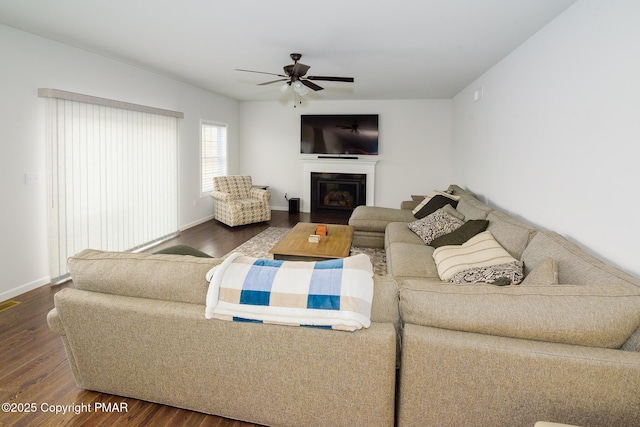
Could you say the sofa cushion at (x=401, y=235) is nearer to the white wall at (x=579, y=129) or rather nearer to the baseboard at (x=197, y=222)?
the white wall at (x=579, y=129)

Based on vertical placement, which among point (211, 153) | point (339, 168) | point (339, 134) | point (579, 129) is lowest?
point (579, 129)

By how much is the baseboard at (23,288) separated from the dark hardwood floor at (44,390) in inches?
2.2

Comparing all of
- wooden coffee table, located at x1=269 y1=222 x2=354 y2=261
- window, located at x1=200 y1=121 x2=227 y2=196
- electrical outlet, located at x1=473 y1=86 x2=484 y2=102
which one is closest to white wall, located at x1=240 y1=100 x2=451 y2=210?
window, located at x1=200 y1=121 x2=227 y2=196

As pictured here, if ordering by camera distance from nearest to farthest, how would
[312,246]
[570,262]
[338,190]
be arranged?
[570,262] < [312,246] < [338,190]

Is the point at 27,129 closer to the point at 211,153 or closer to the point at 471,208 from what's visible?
the point at 211,153

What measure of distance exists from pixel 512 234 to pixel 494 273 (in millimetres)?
672

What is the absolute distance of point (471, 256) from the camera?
2777 millimetres

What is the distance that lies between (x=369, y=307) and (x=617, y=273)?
1.26m

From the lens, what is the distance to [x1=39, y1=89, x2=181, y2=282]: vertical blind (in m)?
3.76

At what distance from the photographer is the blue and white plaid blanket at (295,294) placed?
146 cm

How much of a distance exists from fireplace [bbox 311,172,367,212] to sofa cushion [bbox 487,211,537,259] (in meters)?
4.73

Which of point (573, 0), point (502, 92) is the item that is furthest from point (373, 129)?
point (573, 0)

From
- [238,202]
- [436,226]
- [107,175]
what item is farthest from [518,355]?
[238,202]

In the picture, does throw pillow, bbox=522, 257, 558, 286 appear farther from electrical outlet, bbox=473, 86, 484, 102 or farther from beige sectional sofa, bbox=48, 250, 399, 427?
electrical outlet, bbox=473, 86, 484, 102
